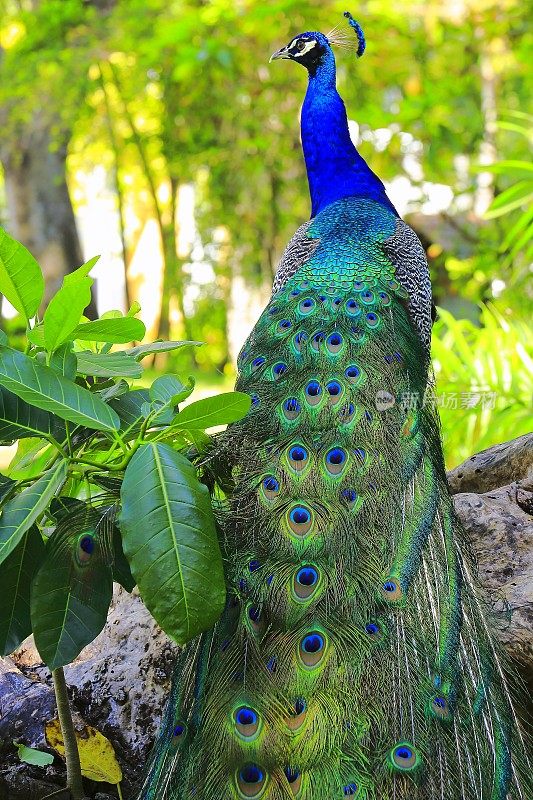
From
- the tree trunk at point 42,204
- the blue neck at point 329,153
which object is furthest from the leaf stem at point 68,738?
the tree trunk at point 42,204

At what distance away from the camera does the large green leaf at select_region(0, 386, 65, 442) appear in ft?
4.73

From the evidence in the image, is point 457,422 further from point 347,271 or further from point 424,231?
point 424,231

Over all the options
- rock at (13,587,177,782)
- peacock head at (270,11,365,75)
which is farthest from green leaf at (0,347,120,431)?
peacock head at (270,11,365,75)

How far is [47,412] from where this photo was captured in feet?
4.84

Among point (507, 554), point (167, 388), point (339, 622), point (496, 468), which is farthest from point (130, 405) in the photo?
point (496, 468)

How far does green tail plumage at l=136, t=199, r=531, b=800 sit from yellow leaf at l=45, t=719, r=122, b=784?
0.35m

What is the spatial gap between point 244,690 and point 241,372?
74 centimetres

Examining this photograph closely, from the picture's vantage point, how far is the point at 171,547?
4.26 ft

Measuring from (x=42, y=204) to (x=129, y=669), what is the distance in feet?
20.4

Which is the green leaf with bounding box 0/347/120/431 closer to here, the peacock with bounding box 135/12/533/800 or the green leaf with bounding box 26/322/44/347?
the green leaf with bounding box 26/322/44/347

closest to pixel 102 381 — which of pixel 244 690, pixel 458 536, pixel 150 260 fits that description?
pixel 244 690

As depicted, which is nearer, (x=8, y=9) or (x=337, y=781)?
(x=337, y=781)

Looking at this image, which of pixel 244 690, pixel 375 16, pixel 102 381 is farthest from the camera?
pixel 375 16

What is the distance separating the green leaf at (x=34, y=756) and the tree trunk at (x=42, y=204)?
6.09m
